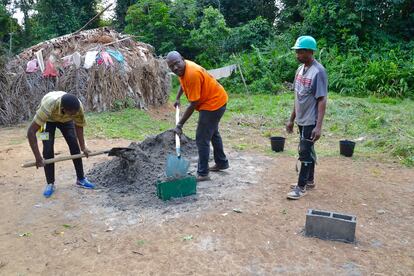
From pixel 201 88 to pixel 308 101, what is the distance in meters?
1.24

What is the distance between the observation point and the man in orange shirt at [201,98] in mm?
4414

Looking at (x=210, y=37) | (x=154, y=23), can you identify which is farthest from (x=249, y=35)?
(x=154, y=23)

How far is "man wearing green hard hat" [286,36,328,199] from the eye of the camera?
411cm

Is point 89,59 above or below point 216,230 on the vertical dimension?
above

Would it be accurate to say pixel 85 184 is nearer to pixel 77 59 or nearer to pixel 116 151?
pixel 116 151

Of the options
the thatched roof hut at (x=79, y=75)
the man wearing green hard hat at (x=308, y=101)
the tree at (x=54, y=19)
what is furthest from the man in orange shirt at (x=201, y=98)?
the tree at (x=54, y=19)

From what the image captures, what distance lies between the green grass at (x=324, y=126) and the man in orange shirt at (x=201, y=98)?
2.19m

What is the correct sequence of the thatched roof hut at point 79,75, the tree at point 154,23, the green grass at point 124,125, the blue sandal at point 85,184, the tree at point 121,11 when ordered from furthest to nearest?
the tree at point 121,11 → the tree at point 154,23 → the thatched roof hut at point 79,75 → the green grass at point 124,125 → the blue sandal at point 85,184

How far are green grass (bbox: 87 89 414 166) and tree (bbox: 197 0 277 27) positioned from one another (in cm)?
1110

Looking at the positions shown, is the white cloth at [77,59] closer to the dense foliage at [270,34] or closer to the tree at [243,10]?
the dense foliage at [270,34]

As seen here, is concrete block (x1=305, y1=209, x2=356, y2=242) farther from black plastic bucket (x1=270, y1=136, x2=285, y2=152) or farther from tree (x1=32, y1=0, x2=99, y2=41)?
tree (x1=32, y1=0, x2=99, y2=41)

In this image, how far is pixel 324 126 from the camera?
9.23 meters

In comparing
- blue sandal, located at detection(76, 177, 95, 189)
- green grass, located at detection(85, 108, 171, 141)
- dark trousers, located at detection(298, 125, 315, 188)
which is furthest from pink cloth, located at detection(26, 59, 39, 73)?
dark trousers, located at detection(298, 125, 315, 188)

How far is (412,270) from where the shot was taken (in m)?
2.99
